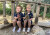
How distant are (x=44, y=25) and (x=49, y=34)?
1.22 feet

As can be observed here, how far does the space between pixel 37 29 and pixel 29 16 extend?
457mm

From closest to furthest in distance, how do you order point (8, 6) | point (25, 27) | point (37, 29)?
point (37, 29)
point (25, 27)
point (8, 6)

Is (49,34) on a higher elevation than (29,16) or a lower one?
lower

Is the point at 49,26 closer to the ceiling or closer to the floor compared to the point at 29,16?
closer to the floor

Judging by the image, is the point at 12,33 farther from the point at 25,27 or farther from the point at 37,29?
the point at 37,29

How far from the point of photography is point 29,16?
3.49m

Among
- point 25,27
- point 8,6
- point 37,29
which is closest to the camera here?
point 37,29

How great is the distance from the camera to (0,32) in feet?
11.9

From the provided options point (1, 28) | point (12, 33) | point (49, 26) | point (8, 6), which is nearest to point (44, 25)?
point (49, 26)

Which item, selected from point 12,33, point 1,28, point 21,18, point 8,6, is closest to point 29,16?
point 21,18

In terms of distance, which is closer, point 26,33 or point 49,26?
point 26,33

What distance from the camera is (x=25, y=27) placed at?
3.72 metres

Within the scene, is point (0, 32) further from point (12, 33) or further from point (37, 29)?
point (37, 29)

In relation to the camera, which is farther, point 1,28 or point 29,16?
point 1,28
